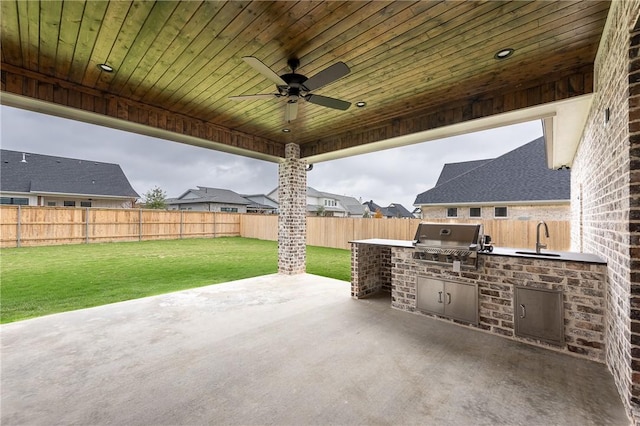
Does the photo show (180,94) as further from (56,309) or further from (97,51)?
(56,309)

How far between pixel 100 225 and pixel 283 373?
12.7m

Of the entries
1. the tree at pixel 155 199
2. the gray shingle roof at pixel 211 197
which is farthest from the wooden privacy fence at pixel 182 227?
the gray shingle roof at pixel 211 197

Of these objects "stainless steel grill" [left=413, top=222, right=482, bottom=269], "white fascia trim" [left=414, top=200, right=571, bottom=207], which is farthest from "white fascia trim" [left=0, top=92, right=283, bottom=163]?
"white fascia trim" [left=414, top=200, right=571, bottom=207]

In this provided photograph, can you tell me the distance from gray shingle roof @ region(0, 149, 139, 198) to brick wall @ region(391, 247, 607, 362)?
17.9 metres

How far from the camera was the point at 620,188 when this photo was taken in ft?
6.82

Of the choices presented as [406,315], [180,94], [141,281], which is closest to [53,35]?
[180,94]

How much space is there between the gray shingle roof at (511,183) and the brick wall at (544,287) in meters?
9.11

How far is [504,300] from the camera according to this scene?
10.4ft

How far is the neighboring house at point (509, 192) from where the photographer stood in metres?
10.2

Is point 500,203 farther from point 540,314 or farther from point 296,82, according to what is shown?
point 296,82

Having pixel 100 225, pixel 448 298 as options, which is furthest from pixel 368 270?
pixel 100 225

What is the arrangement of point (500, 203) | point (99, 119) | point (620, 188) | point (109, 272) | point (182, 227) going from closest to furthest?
point (620, 188)
point (99, 119)
point (109, 272)
point (500, 203)
point (182, 227)

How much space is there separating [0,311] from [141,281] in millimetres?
Result: 1973

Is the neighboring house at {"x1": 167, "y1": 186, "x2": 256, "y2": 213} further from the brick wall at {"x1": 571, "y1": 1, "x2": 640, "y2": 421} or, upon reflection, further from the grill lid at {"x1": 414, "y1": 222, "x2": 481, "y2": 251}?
the brick wall at {"x1": 571, "y1": 1, "x2": 640, "y2": 421}
